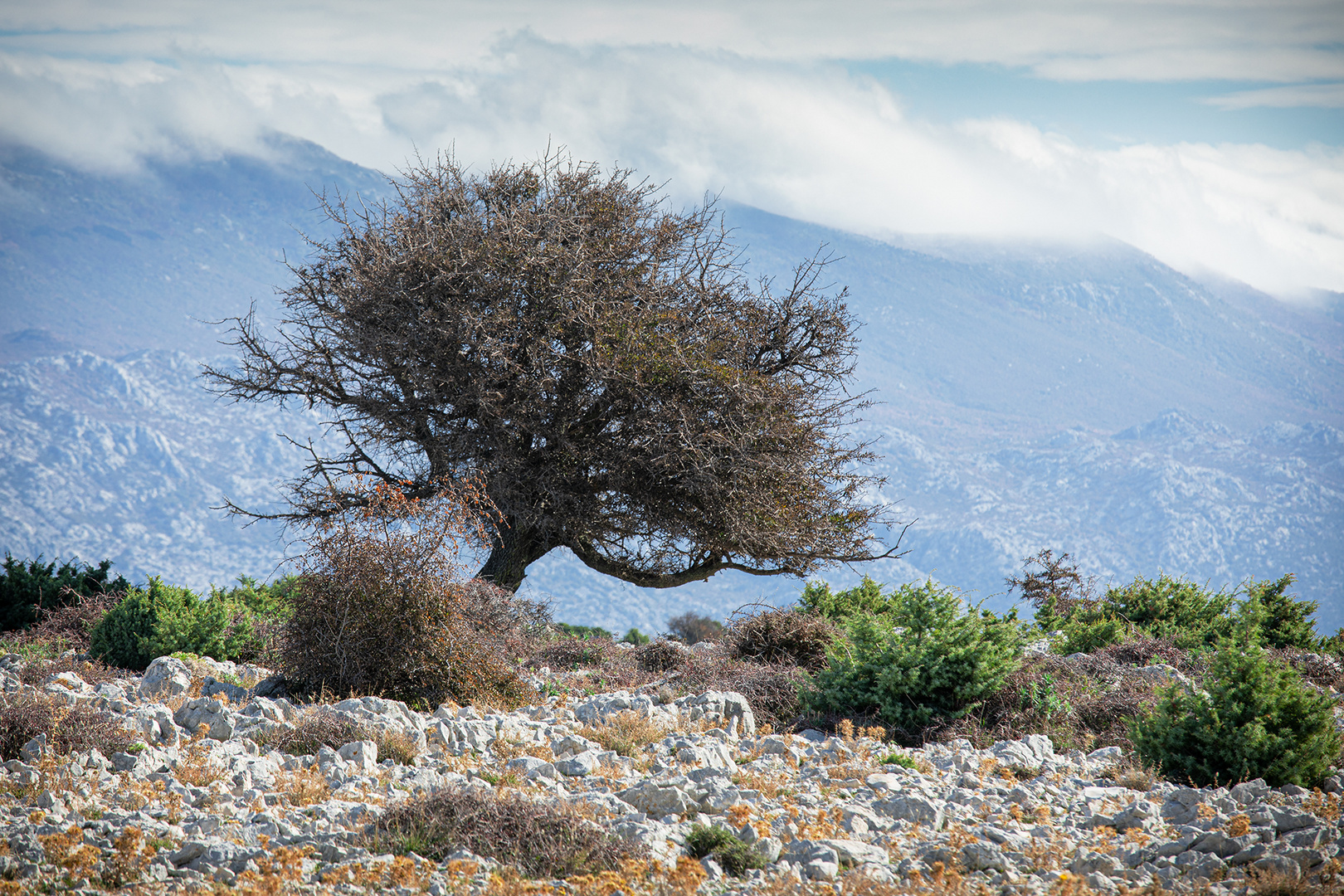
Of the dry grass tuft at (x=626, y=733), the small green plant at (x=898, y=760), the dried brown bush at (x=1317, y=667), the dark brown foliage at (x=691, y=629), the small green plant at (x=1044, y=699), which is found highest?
the dried brown bush at (x=1317, y=667)

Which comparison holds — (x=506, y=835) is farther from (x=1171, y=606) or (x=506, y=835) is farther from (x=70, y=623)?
(x=1171, y=606)

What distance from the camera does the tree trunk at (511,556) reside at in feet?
43.0

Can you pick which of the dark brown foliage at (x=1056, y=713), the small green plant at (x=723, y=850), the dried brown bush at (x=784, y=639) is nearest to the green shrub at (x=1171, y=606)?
the dark brown foliage at (x=1056, y=713)

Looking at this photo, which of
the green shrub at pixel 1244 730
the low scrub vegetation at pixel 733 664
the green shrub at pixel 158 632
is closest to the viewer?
the green shrub at pixel 1244 730

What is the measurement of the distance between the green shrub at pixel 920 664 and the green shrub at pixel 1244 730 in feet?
4.74

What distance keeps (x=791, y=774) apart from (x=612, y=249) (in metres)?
8.46

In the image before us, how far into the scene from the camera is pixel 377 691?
7891 mm

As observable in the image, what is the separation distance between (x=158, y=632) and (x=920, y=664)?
25.2 feet

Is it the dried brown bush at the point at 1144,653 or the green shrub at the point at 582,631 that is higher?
the dried brown bush at the point at 1144,653

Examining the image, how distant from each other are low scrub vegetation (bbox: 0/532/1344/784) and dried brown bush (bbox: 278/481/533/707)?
0.02 m

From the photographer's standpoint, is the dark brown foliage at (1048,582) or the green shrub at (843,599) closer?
the green shrub at (843,599)

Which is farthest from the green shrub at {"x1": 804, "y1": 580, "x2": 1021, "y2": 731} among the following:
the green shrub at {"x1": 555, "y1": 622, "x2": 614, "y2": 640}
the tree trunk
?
the green shrub at {"x1": 555, "y1": 622, "x2": 614, "y2": 640}

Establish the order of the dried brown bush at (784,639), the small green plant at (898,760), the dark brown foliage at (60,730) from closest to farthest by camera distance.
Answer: the dark brown foliage at (60,730) → the small green plant at (898,760) → the dried brown bush at (784,639)

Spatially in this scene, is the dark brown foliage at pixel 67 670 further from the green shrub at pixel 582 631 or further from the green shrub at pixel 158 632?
the green shrub at pixel 582 631
